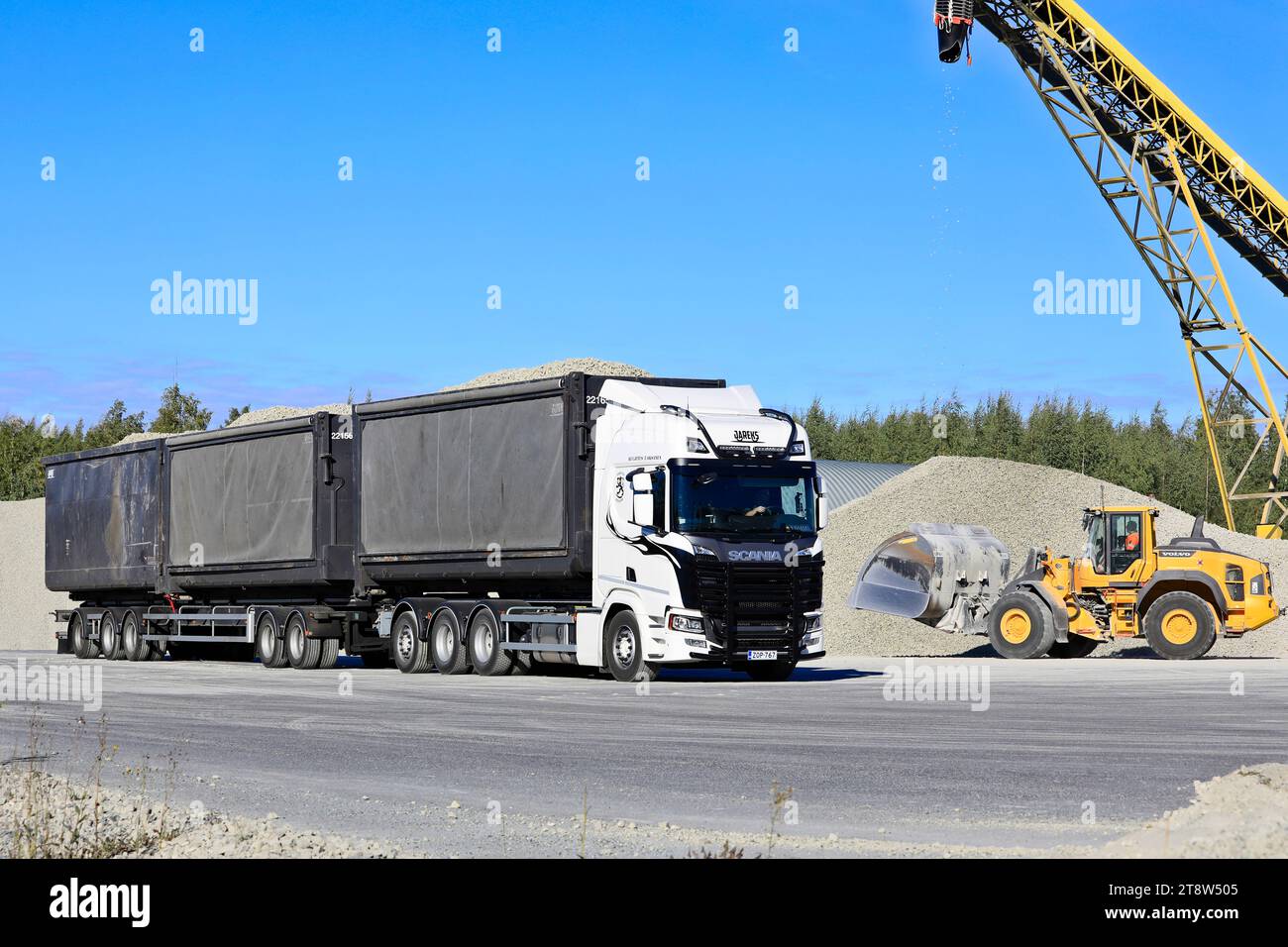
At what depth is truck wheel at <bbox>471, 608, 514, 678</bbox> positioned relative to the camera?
2525 centimetres

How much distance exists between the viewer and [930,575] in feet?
102

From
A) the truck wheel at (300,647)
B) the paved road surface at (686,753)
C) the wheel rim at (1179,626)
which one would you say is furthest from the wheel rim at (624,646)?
the wheel rim at (1179,626)

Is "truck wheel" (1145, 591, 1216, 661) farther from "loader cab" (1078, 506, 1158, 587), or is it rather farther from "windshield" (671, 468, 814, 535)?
"windshield" (671, 468, 814, 535)

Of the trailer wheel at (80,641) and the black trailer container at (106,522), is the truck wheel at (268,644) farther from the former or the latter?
the trailer wheel at (80,641)

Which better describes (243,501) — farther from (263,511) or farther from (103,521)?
(103,521)

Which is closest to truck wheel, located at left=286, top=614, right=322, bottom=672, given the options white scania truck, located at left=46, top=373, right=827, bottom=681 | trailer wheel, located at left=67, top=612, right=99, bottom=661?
white scania truck, located at left=46, top=373, right=827, bottom=681

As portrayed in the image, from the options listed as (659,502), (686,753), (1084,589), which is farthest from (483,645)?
(1084,589)

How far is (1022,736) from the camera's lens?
15117 mm

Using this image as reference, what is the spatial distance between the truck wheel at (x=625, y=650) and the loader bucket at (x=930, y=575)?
9.24 meters

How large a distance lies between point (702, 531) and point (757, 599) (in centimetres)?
129

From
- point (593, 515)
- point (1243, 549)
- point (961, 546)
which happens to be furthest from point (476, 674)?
point (1243, 549)

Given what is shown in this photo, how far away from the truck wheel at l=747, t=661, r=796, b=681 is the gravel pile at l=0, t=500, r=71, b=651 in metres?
29.9

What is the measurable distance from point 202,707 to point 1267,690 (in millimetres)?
14374
